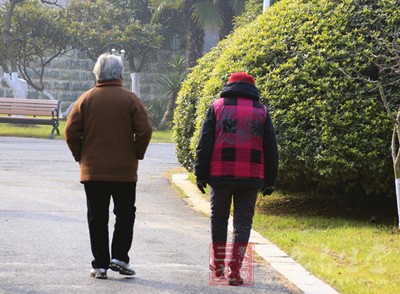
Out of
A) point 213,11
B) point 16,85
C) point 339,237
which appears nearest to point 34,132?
point 16,85

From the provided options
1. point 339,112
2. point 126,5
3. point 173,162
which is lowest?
point 173,162

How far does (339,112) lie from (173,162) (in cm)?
986

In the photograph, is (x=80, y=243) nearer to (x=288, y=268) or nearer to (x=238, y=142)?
(x=288, y=268)

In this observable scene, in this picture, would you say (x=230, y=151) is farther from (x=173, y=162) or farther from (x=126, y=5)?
(x=126, y=5)

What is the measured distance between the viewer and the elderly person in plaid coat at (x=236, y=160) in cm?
780

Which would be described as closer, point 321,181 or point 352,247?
point 352,247

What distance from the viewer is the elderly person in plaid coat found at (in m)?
7.80

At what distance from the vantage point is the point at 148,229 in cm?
1106

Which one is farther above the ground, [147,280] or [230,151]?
[230,151]

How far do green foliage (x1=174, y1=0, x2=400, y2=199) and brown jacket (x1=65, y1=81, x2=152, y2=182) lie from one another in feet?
12.0

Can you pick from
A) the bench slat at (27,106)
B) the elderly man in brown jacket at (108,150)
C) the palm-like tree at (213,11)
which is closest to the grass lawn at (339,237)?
the elderly man in brown jacket at (108,150)

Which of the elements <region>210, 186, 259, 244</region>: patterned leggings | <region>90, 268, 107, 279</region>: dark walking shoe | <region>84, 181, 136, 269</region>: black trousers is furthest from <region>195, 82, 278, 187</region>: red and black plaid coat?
<region>90, 268, 107, 279</region>: dark walking shoe

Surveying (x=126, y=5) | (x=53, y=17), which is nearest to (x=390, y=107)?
(x=53, y=17)

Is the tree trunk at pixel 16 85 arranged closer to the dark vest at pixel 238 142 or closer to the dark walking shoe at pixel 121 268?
the dark walking shoe at pixel 121 268
